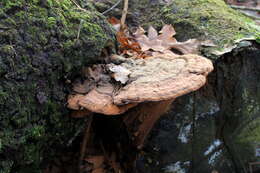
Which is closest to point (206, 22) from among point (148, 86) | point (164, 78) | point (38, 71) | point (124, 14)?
point (124, 14)

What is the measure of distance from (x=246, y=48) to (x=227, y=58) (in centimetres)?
24

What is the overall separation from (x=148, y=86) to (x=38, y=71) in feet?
2.65

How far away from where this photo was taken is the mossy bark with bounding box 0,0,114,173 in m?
1.67

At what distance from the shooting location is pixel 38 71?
5.96 feet

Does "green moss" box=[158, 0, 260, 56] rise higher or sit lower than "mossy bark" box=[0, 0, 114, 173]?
higher

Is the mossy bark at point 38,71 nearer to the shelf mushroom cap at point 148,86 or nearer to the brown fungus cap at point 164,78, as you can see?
the shelf mushroom cap at point 148,86

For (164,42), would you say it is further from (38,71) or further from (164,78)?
(38,71)

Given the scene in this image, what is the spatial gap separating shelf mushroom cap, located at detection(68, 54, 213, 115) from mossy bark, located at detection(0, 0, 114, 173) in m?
0.20

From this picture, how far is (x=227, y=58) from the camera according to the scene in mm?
2682

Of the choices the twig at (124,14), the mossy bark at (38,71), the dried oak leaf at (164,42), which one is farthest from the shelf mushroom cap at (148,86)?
the twig at (124,14)

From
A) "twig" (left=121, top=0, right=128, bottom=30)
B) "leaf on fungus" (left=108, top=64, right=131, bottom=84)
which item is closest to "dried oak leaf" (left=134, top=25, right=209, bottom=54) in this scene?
"twig" (left=121, top=0, right=128, bottom=30)

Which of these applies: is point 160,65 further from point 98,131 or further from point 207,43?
point 98,131

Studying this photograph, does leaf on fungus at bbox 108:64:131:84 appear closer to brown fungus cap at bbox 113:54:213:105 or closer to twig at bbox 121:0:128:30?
brown fungus cap at bbox 113:54:213:105

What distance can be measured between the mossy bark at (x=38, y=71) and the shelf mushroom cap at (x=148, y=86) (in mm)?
202
